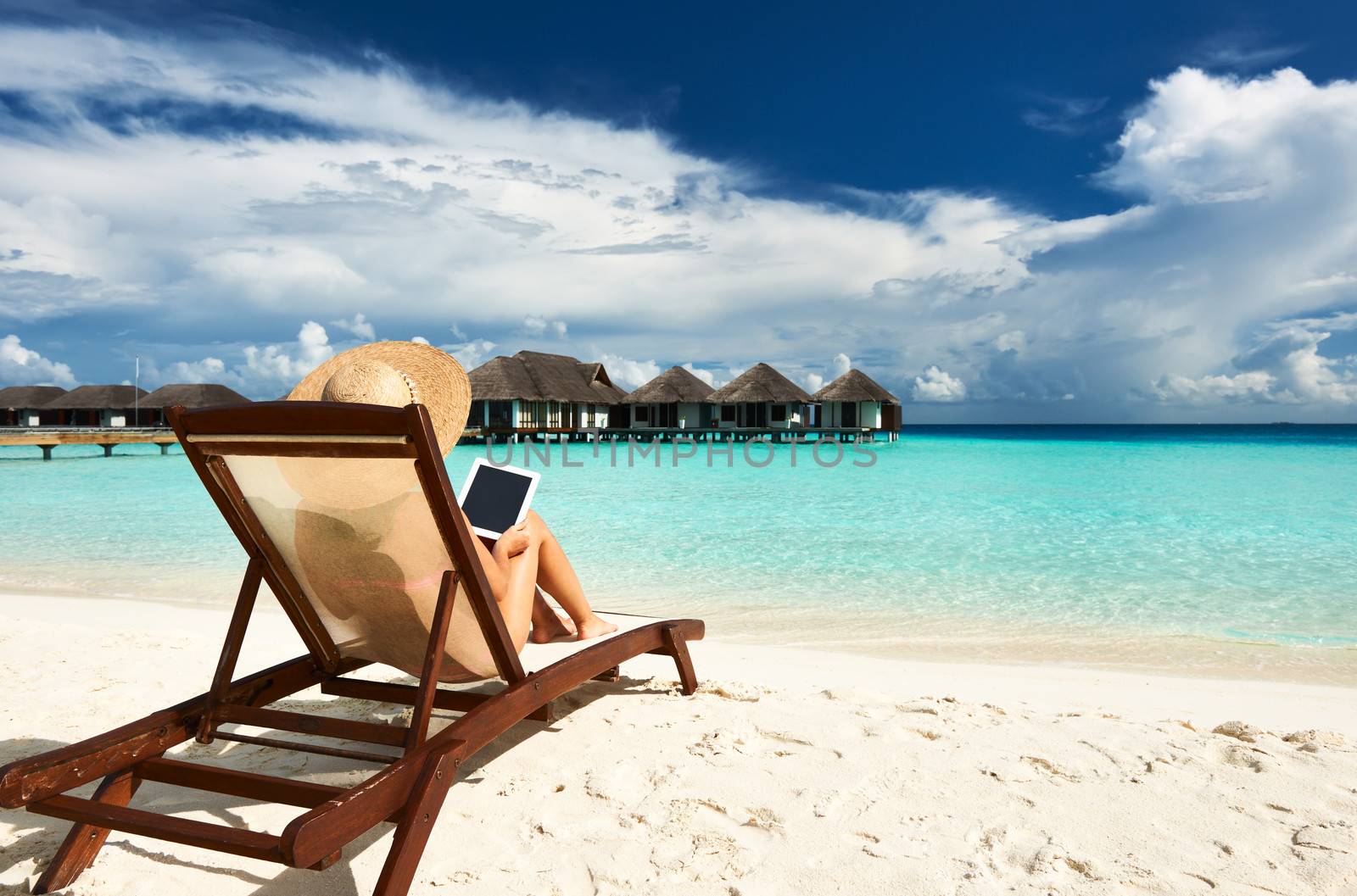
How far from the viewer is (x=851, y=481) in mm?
15984

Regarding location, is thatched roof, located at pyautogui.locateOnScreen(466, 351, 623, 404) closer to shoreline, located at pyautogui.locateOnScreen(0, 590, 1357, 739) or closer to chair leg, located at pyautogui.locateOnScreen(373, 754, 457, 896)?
shoreline, located at pyautogui.locateOnScreen(0, 590, 1357, 739)

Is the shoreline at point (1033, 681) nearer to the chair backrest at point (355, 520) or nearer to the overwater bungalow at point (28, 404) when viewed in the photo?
the chair backrest at point (355, 520)

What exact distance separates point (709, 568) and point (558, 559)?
4.28m

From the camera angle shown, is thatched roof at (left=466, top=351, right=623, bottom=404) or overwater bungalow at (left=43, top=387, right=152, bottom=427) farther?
overwater bungalow at (left=43, top=387, right=152, bottom=427)

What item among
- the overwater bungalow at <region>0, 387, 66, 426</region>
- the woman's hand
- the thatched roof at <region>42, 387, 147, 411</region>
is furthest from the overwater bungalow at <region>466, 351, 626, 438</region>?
the woman's hand

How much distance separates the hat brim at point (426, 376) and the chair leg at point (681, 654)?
960mm

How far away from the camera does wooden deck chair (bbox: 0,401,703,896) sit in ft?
4.72

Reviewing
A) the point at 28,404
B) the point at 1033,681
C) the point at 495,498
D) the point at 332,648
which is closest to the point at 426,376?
the point at 495,498

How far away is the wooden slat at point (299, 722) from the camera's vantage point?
1.83 meters

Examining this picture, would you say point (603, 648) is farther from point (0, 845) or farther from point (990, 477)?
point (990, 477)

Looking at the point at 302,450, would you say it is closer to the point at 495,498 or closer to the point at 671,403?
the point at 495,498

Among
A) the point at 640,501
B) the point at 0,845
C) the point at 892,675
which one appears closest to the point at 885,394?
the point at 640,501

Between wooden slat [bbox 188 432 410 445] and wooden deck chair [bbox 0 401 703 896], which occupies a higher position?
wooden slat [bbox 188 432 410 445]

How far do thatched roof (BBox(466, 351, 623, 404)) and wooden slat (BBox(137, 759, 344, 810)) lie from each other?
27.3 metres
